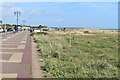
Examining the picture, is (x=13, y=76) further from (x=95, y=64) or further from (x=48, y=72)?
(x=95, y=64)

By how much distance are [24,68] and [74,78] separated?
3.40 meters

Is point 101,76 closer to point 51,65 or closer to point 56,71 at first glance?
point 56,71

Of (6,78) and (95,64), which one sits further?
(95,64)

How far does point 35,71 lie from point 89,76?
7.39ft

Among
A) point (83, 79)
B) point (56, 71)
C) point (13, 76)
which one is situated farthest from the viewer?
point (56, 71)

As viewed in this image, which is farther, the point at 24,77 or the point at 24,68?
the point at 24,68

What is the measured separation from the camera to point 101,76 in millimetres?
11734

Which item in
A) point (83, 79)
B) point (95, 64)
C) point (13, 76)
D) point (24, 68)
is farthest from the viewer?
point (95, 64)

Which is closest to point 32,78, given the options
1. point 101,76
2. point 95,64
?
point 101,76

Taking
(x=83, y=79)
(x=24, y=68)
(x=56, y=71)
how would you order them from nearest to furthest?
(x=83, y=79)
(x=56, y=71)
(x=24, y=68)

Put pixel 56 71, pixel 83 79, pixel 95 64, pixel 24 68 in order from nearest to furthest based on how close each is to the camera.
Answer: pixel 83 79 < pixel 56 71 < pixel 24 68 < pixel 95 64

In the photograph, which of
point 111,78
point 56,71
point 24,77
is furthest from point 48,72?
point 111,78

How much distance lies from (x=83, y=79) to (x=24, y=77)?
1.99 metres

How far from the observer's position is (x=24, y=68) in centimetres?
1369
